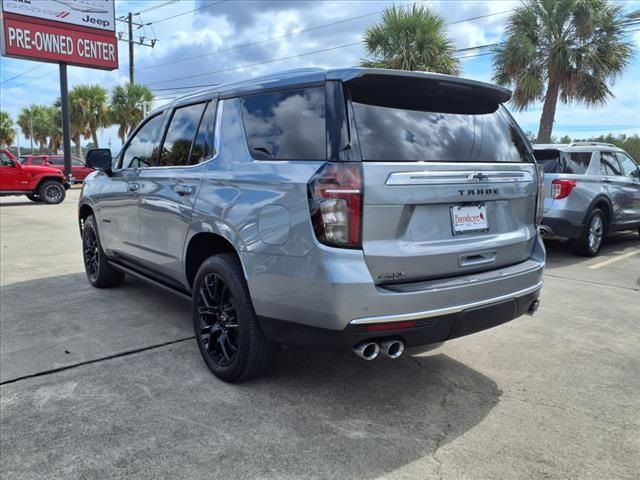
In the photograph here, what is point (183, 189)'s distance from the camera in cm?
376

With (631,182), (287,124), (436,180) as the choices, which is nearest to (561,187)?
(631,182)

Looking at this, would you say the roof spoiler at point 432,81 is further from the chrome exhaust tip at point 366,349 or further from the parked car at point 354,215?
the chrome exhaust tip at point 366,349

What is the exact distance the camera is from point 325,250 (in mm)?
2613

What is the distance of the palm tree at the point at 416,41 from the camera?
16.7 meters

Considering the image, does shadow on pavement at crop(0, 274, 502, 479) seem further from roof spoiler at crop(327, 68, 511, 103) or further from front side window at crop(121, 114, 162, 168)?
roof spoiler at crop(327, 68, 511, 103)

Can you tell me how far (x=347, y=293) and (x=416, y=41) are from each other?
15.9 metres

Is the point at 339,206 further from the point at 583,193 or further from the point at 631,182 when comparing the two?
the point at 631,182

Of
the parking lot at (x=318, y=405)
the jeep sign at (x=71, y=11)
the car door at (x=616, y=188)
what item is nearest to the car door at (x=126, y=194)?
the parking lot at (x=318, y=405)

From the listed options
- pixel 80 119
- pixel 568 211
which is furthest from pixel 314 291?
pixel 80 119

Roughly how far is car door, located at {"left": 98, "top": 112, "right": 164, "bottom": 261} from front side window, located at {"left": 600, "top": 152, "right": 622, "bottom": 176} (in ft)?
22.2

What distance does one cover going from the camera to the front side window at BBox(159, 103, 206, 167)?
3.93 meters

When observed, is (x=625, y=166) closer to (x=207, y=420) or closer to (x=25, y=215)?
(x=207, y=420)

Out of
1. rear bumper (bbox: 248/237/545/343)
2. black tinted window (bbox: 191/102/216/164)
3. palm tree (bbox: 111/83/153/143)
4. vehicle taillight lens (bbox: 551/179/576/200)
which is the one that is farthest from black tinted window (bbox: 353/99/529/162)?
palm tree (bbox: 111/83/153/143)

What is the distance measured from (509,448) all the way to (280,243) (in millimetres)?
1550
